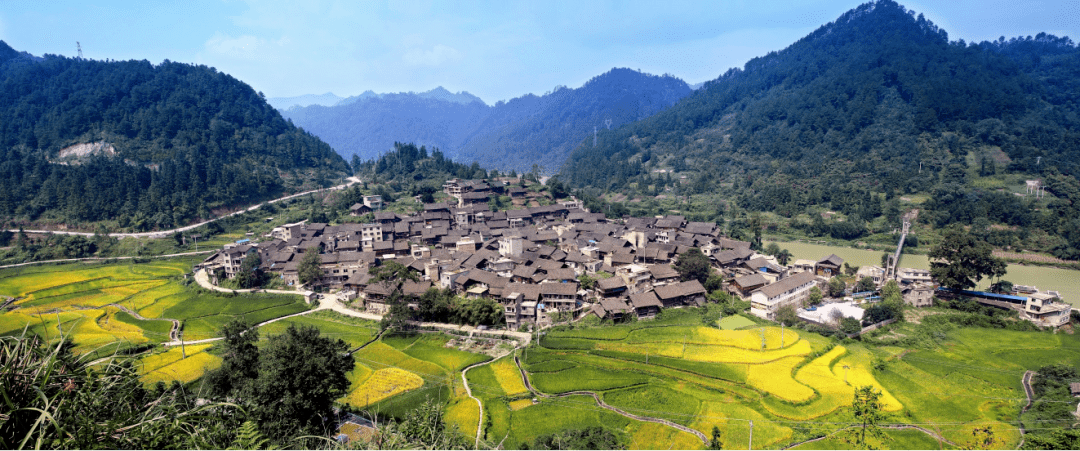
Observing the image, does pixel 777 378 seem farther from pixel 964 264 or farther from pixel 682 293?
pixel 964 264

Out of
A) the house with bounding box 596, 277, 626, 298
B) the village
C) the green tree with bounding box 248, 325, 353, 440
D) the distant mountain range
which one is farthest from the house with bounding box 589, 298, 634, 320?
the distant mountain range

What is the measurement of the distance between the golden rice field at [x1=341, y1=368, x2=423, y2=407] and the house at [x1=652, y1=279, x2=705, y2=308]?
14.2 metres

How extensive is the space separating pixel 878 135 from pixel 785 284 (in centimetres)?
5174

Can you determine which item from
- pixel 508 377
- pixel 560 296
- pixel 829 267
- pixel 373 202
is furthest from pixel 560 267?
pixel 373 202

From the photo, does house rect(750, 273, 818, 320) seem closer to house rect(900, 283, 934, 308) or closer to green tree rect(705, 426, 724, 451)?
house rect(900, 283, 934, 308)

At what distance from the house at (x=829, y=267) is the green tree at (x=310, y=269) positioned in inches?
1299

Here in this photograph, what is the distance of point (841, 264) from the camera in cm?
3438

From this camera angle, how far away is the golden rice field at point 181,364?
69.9 feet

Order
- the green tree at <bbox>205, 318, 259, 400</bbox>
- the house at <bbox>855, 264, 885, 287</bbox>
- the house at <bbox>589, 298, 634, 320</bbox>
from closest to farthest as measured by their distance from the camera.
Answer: the green tree at <bbox>205, 318, 259, 400</bbox>
the house at <bbox>589, 298, 634, 320</bbox>
the house at <bbox>855, 264, 885, 287</bbox>

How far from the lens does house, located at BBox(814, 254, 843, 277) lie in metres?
33.5

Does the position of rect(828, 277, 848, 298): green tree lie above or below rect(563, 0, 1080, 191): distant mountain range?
below

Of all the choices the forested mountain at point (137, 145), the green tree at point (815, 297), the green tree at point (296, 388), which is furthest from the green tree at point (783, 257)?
the forested mountain at point (137, 145)

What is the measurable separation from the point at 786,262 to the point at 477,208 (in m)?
27.3

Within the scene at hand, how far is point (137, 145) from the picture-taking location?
6094 cm
